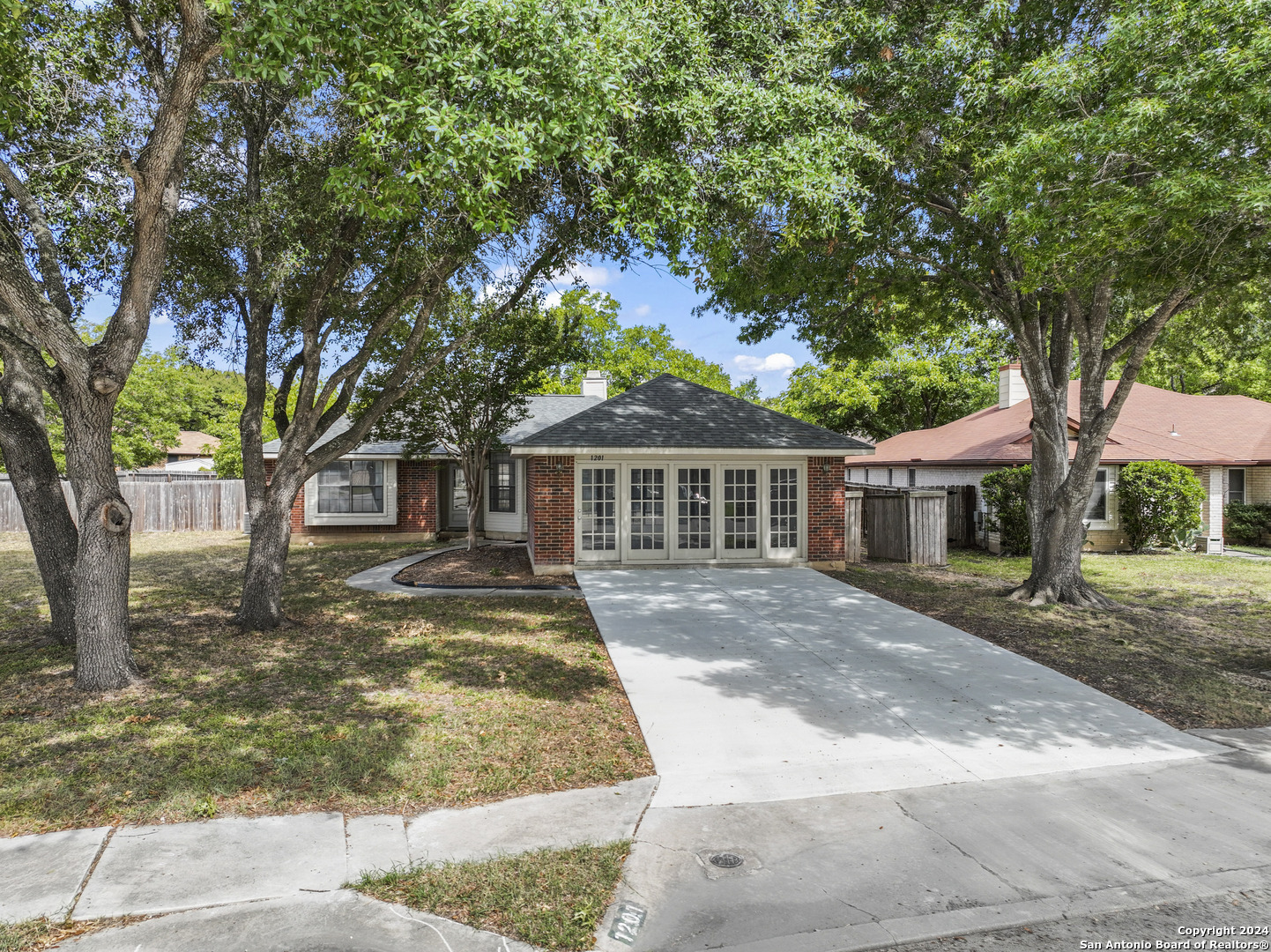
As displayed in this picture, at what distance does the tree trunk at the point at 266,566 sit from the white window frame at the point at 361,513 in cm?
992

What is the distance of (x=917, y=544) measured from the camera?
14461mm

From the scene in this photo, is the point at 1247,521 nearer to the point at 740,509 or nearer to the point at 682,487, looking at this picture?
the point at 740,509

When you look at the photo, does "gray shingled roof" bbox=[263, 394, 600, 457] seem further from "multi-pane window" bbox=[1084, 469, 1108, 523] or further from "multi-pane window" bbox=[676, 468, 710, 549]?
"multi-pane window" bbox=[1084, 469, 1108, 523]

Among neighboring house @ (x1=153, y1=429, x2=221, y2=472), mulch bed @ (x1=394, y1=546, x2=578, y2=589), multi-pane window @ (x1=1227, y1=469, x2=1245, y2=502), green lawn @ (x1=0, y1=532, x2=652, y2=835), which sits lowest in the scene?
green lawn @ (x1=0, y1=532, x2=652, y2=835)

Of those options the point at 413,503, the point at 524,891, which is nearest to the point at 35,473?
the point at 524,891

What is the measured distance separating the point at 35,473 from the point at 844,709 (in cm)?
799

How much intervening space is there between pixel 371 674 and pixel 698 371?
27.7 m

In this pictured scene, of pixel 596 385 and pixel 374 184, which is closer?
pixel 374 184

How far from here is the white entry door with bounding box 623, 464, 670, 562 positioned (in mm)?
13109

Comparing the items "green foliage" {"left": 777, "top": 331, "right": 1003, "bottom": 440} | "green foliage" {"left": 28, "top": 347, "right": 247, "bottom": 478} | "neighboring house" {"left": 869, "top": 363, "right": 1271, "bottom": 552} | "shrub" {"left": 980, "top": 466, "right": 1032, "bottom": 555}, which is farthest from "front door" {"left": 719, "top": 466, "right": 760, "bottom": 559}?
"green foliage" {"left": 28, "top": 347, "right": 247, "bottom": 478}

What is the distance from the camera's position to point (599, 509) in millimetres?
13062

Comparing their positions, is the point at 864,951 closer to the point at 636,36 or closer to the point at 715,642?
the point at 715,642

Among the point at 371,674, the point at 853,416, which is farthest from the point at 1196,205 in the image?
the point at 853,416

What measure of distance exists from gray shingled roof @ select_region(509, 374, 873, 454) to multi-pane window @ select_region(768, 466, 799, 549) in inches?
32.0
